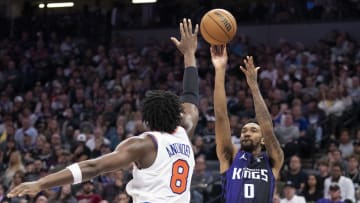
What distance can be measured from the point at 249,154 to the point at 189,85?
1.49 m

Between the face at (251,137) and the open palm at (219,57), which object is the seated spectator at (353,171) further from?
the open palm at (219,57)

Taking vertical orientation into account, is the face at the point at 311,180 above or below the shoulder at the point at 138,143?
below

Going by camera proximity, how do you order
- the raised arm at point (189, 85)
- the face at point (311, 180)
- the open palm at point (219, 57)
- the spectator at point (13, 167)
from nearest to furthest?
the raised arm at point (189, 85), the open palm at point (219, 57), the face at point (311, 180), the spectator at point (13, 167)

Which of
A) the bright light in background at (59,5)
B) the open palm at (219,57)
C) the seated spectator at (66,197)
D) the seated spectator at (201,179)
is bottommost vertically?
the seated spectator at (66,197)

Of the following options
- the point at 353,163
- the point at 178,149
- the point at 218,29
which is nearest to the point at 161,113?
the point at 178,149

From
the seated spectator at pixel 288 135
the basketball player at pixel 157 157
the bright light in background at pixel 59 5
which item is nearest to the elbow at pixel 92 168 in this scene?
the basketball player at pixel 157 157

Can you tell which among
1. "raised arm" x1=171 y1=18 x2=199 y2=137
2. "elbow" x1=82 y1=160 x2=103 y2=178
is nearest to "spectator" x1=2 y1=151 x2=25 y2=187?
"raised arm" x1=171 y1=18 x2=199 y2=137

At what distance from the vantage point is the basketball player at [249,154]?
6.61m

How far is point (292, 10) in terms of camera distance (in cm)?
1947

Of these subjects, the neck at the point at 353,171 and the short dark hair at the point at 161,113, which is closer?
the short dark hair at the point at 161,113

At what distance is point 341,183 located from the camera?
11680 mm

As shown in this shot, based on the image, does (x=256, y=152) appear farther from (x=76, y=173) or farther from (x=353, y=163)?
(x=353, y=163)

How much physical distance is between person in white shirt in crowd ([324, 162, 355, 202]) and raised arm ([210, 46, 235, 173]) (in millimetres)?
5110

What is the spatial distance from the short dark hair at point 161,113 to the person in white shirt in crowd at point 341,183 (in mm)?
7253
